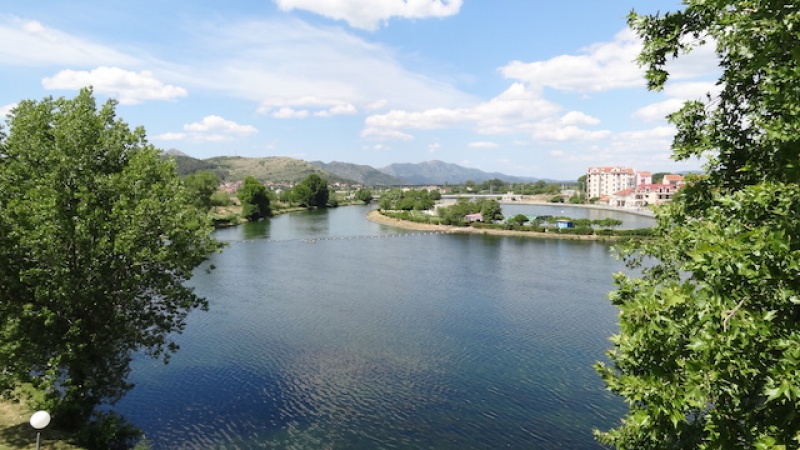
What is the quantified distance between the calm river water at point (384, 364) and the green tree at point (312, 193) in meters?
91.6

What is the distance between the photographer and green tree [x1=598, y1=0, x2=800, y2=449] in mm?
5777

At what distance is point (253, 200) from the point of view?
109750mm

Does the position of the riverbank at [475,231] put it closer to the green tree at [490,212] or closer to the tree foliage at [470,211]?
the tree foliage at [470,211]

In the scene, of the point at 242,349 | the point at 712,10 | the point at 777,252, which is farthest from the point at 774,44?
the point at 242,349

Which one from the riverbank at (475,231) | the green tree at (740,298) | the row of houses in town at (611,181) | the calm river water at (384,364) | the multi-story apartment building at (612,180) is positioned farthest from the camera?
the multi-story apartment building at (612,180)

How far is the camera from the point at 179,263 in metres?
17.0

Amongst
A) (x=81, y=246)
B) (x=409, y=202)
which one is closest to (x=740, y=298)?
(x=81, y=246)

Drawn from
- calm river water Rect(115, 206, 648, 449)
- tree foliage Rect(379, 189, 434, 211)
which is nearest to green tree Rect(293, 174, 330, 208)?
tree foliage Rect(379, 189, 434, 211)

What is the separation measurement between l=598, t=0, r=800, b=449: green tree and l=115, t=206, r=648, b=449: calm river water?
43.2 ft

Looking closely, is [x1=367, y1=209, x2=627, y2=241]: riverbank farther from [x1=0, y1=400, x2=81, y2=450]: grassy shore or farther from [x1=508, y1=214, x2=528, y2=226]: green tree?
[x1=0, y1=400, x2=81, y2=450]: grassy shore

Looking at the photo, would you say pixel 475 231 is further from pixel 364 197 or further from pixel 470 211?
pixel 364 197

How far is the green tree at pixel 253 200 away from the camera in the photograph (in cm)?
10712

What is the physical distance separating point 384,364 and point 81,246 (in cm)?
1609

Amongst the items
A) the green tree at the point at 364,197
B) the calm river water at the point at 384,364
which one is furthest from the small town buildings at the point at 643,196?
the calm river water at the point at 384,364
